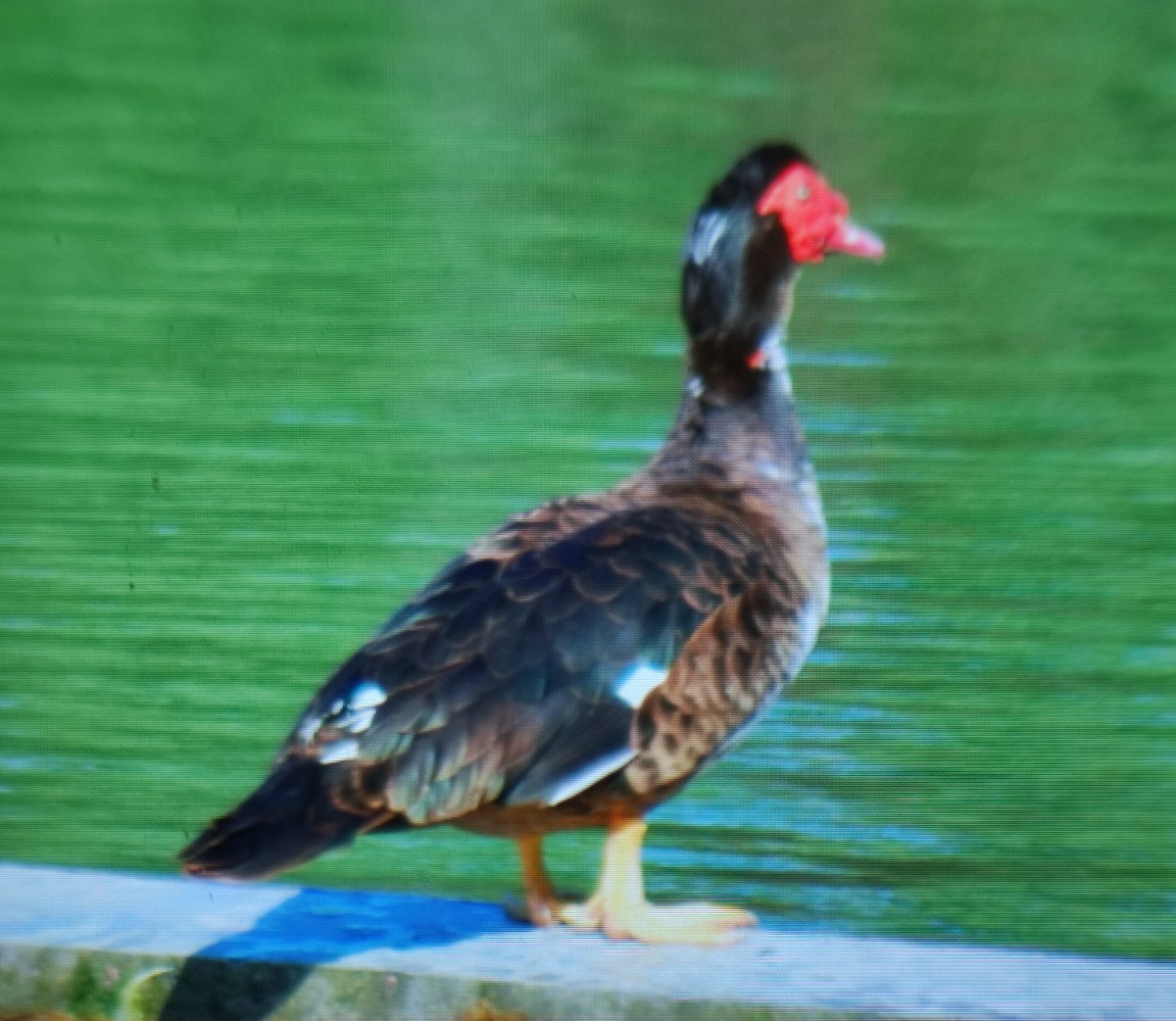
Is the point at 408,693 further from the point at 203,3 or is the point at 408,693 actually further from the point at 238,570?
the point at 203,3

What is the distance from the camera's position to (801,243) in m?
2.81

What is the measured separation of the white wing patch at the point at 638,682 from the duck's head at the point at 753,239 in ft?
2.04

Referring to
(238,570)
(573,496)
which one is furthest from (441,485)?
(573,496)

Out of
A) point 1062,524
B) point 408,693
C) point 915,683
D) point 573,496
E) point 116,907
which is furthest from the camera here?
point 1062,524

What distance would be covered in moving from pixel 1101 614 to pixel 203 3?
6.11ft

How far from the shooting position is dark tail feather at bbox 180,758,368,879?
204 cm

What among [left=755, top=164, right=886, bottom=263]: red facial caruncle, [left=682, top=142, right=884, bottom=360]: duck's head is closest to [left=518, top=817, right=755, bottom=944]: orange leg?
[left=682, top=142, right=884, bottom=360]: duck's head

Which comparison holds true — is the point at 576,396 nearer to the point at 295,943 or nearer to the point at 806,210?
the point at 806,210

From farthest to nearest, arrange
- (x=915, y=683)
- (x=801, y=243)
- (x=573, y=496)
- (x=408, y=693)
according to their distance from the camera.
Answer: (x=915, y=683) < (x=801, y=243) < (x=573, y=496) < (x=408, y=693)

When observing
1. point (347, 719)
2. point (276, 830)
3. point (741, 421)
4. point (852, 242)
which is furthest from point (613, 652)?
point (852, 242)

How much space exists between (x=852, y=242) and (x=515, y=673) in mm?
933

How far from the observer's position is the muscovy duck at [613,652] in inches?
85.3

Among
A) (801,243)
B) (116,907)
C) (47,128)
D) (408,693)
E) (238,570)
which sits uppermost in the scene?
(47,128)

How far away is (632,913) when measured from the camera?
2.41 meters
